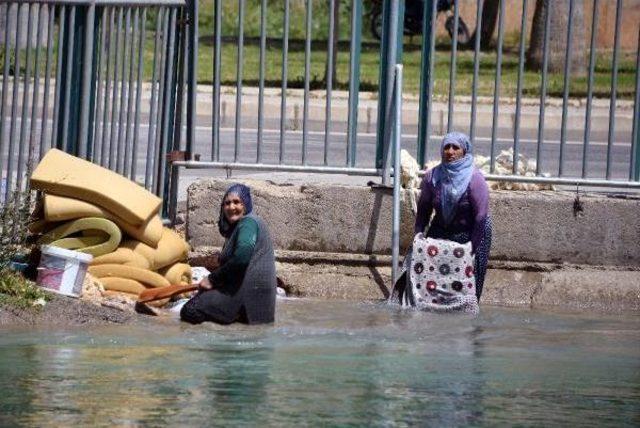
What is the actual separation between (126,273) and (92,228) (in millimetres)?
356

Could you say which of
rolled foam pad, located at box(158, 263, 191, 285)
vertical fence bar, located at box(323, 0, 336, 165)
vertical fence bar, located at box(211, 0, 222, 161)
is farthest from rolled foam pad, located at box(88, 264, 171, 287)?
vertical fence bar, located at box(323, 0, 336, 165)

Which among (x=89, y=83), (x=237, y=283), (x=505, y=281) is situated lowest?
(x=505, y=281)

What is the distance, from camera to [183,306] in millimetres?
9023

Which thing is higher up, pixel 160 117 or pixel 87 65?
pixel 87 65

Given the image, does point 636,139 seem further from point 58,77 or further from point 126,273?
point 58,77

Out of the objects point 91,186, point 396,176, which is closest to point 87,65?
point 91,186

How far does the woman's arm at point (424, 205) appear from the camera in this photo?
9602mm

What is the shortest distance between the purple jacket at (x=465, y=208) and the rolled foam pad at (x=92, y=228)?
1.86 meters

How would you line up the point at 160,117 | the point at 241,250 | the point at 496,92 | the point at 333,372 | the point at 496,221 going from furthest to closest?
1. the point at 160,117
2. the point at 496,221
3. the point at 496,92
4. the point at 241,250
5. the point at 333,372

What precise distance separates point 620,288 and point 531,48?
12.0 meters

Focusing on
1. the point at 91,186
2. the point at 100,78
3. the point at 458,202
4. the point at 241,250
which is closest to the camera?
the point at 241,250

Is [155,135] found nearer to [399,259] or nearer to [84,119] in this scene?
[84,119]

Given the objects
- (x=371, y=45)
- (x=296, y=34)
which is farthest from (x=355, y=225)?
(x=296, y=34)

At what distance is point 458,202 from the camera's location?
9523 millimetres
